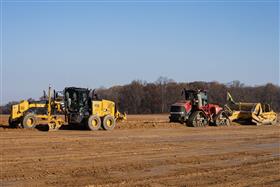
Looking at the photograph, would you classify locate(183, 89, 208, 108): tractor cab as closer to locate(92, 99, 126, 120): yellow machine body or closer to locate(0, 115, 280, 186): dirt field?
locate(92, 99, 126, 120): yellow machine body

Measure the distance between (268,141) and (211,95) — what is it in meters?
61.9

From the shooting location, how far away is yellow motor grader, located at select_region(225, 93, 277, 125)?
31.9 metres

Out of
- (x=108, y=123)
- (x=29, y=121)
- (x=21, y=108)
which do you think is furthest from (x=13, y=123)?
(x=108, y=123)

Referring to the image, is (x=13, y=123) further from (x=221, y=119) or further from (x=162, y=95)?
(x=162, y=95)

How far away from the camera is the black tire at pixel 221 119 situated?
29.8 meters

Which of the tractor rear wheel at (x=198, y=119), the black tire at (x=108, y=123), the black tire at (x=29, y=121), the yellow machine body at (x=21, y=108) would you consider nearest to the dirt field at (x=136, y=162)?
the black tire at (x=29, y=121)

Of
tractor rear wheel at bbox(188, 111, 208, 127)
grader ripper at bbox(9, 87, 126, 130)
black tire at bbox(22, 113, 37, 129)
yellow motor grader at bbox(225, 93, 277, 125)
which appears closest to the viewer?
black tire at bbox(22, 113, 37, 129)

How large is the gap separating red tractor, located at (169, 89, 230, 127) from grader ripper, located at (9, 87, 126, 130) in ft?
16.5

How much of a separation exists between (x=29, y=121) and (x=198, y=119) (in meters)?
10.3

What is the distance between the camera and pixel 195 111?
29.0 m

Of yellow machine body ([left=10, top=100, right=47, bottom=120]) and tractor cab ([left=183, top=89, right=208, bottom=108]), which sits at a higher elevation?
tractor cab ([left=183, top=89, right=208, bottom=108])

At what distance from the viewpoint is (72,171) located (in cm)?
1115

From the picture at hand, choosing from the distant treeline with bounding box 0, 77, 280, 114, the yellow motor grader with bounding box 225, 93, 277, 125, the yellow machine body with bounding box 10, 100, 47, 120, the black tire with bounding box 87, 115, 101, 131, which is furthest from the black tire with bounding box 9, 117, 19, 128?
the distant treeline with bounding box 0, 77, 280, 114

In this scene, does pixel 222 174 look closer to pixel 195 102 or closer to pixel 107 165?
pixel 107 165
